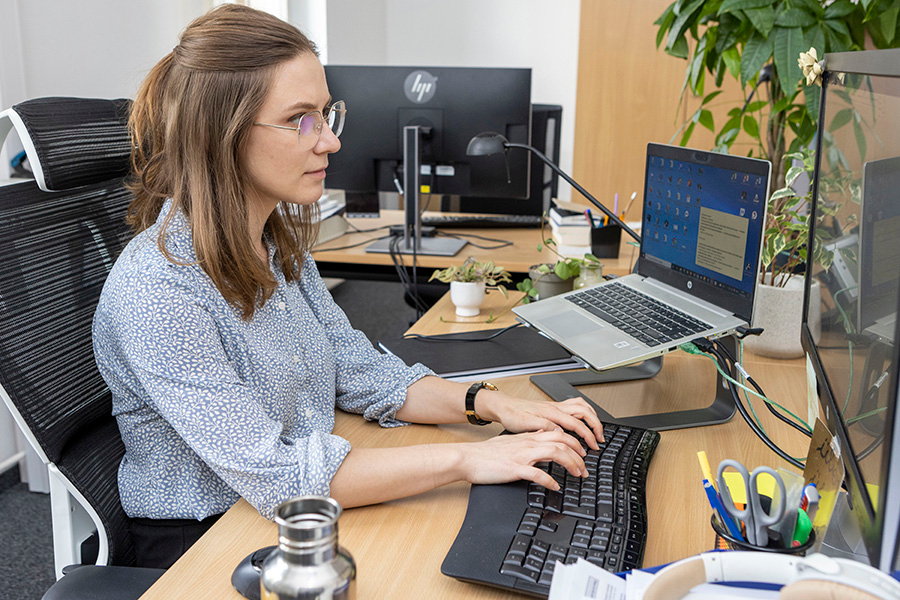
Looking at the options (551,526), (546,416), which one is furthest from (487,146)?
(551,526)

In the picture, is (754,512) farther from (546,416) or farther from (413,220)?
(413,220)

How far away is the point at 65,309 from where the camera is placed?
1110 millimetres

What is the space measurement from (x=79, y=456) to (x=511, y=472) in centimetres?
56

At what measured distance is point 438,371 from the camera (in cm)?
139

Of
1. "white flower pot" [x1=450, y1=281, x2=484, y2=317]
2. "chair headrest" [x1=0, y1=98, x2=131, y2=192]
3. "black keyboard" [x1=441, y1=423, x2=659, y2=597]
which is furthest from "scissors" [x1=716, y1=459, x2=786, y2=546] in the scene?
"white flower pot" [x1=450, y1=281, x2=484, y2=317]

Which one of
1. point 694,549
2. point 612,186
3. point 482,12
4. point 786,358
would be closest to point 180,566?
point 694,549

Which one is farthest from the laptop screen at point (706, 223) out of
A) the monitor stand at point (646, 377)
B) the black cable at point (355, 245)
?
the black cable at point (355, 245)

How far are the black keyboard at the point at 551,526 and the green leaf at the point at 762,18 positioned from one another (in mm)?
1013

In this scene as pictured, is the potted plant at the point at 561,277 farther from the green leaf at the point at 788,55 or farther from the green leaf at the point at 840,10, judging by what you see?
the green leaf at the point at 840,10

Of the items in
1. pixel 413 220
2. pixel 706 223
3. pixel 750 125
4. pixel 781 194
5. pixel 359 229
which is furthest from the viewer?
pixel 359 229

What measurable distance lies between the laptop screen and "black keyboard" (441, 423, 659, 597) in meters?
0.33

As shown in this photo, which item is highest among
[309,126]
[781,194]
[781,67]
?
[781,67]

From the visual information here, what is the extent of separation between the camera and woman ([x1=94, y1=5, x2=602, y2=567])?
3.08ft

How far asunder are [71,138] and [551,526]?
0.80 meters
